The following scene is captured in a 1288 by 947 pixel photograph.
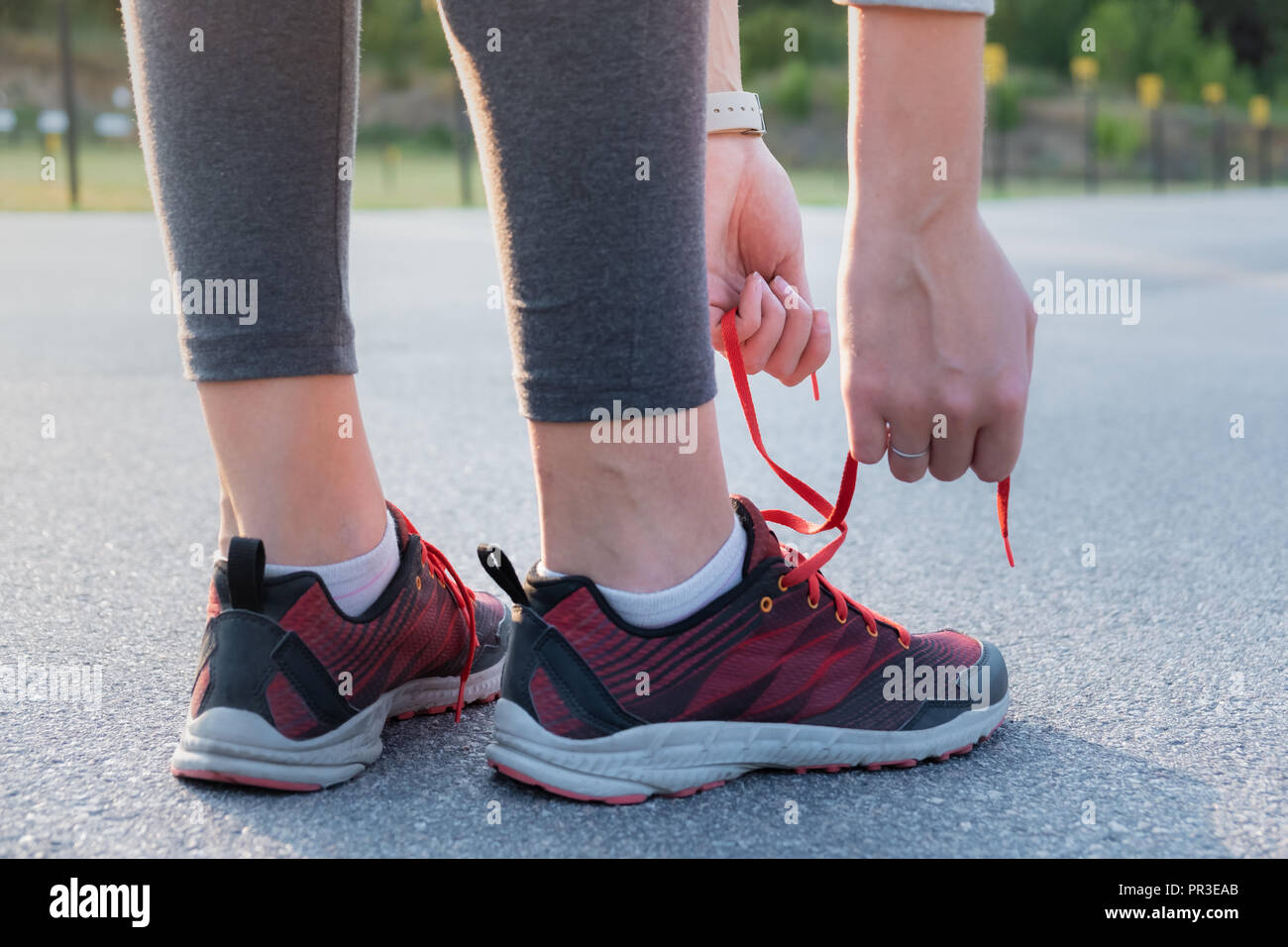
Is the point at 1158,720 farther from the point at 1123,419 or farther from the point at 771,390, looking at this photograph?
the point at 771,390

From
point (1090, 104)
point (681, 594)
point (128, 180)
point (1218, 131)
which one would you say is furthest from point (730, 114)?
point (1218, 131)

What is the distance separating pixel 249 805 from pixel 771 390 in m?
2.39

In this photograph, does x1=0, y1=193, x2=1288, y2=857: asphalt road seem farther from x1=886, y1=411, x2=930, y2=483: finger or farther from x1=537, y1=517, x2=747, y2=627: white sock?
x1=886, y1=411, x2=930, y2=483: finger

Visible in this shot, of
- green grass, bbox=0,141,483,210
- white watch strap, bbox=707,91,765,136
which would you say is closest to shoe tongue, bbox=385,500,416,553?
white watch strap, bbox=707,91,765,136

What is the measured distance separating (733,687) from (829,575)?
67 cm

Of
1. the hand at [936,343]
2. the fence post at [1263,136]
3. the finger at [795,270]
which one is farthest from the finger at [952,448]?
the fence post at [1263,136]

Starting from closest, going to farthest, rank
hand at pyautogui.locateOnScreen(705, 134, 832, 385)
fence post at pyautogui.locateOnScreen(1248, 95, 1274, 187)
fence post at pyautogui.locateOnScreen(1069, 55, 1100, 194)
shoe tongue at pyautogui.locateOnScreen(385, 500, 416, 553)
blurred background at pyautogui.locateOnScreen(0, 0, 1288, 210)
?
shoe tongue at pyautogui.locateOnScreen(385, 500, 416, 553) → hand at pyautogui.locateOnScreen(705, 134, 832, 385) → fence post at pyautogui.locateOnScreen(1069, 55, 1100, 194) → fence post at pyautogui.locateOnScreen(1248, 95, 1274, 187) → blurred background at pyautogui.locateOnScreen(0, 0, 1288, 210)

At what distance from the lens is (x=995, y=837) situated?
0.93 m

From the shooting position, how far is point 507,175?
930mm

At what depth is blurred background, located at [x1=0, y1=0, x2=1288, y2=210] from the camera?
2997 cm

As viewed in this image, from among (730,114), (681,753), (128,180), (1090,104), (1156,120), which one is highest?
(730,114)

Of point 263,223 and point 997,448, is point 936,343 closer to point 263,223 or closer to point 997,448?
point 997,448

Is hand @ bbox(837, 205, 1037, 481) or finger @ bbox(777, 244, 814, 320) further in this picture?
finger @ bbox(777, 244, 814, 320)
